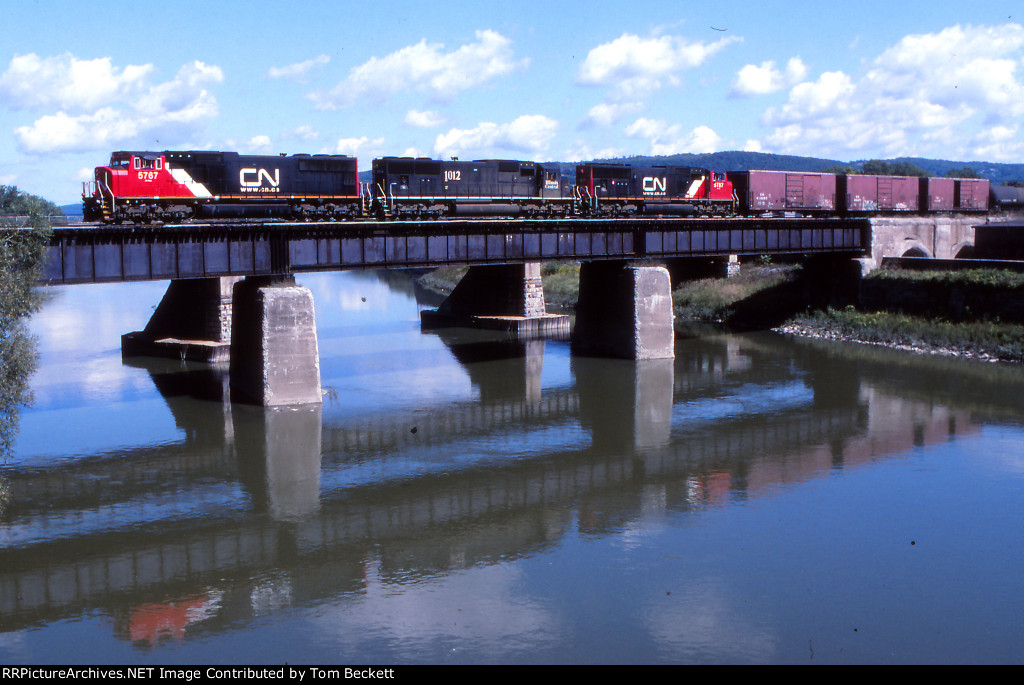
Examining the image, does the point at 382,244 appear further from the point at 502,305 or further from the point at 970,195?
the point at 970,195

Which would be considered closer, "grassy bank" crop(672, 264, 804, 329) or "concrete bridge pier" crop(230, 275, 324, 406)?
"concrete bridge pier" crop(230, 275, 324, 406)

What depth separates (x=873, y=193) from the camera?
192 ft

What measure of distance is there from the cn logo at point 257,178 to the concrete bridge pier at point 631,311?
17.1 m

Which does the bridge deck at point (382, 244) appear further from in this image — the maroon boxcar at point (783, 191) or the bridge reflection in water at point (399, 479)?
the bridge reflection in water at point (399, 479)

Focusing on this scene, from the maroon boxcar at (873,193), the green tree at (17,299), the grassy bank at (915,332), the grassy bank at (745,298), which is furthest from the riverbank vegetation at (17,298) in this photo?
the maroon boxcar at (873,193)

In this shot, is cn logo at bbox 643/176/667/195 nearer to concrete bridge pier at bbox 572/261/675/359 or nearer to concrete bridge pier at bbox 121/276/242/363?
concrete bridge pier at bbox 572/261/675/359

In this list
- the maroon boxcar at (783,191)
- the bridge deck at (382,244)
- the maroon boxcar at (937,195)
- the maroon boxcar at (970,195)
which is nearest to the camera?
the bridge deck at (382,244)

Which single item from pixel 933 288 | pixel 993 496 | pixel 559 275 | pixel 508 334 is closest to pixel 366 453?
pixel 993 496

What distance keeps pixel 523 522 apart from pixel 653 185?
1306 inches

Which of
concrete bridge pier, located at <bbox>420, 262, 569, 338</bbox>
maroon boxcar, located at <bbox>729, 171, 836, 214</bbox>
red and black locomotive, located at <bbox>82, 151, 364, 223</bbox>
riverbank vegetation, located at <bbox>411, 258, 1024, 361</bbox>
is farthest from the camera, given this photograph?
concrete bridge pier, located at <bbox>420, 262, 569, 338</bbox>

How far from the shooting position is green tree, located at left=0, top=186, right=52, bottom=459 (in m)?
20.2

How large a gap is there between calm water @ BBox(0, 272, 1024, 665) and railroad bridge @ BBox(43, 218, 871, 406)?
3565mm

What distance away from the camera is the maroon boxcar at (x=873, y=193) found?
57.7 m

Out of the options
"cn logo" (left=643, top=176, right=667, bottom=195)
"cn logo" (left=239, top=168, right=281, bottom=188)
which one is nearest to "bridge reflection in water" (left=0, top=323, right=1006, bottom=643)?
"cn logo" (left=239, top=168, right=281, bottom=188)
